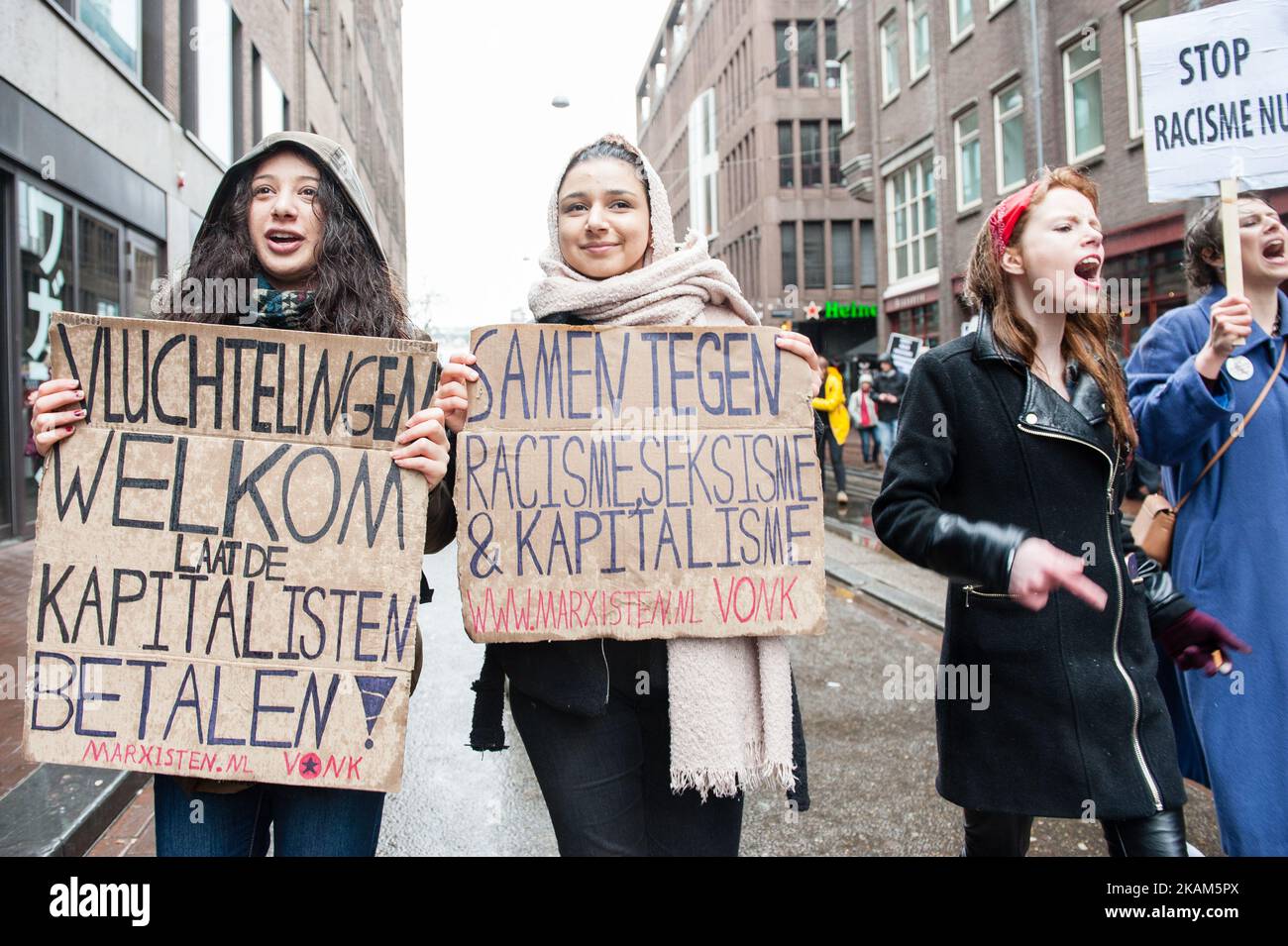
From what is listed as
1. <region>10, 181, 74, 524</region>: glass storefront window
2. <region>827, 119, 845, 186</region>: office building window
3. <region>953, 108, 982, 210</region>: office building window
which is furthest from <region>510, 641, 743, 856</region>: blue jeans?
<region>827, 119, 845, 186</region>: office building window

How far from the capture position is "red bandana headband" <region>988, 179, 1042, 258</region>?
7.32ft

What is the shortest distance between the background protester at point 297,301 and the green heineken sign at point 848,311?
1462 inches

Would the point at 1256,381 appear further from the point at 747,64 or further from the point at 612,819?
the point at 747,64

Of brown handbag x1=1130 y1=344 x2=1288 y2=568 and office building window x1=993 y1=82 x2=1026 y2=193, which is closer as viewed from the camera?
brown handbag x1=1130 y1=344 x2=1288 y2=568

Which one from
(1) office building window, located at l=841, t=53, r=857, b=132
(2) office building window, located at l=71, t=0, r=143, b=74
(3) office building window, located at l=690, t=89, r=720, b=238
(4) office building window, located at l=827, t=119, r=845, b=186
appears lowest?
(2) office building window, located at l=71, t=0, r=143, b=74

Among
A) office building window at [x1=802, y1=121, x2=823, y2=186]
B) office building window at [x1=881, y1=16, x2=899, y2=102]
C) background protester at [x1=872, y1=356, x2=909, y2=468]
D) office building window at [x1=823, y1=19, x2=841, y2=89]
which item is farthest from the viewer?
office building window at [x1=823, y1=19, x2=841, y2=89]

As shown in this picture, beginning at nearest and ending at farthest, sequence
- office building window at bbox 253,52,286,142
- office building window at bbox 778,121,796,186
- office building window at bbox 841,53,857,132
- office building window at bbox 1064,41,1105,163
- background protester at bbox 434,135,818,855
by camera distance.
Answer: background protester at bbox 434,135,818,855, office building window at bbox 1064,41,1105,163, office building window at bbox 253,52,286,142, office building window at bbox 841,53,857,132, office building window at bbox 778,121,796,186

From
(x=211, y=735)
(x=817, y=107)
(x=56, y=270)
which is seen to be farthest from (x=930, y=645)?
(x=817, y=107)

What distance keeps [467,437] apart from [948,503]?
116 cm

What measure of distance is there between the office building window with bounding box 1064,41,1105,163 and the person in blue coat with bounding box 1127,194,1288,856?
48.9ft

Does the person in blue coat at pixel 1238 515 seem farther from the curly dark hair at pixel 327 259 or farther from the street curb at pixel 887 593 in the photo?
the street curb at pixel 887 593

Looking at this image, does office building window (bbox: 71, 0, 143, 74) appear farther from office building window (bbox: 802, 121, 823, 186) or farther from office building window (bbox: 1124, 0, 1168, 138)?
office building window (bbox: 802, 121, 823, 186)

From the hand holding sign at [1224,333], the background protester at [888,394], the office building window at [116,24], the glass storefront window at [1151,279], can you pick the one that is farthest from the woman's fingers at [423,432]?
the glass storefront window at [1151,279]

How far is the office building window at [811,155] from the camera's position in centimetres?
3859
